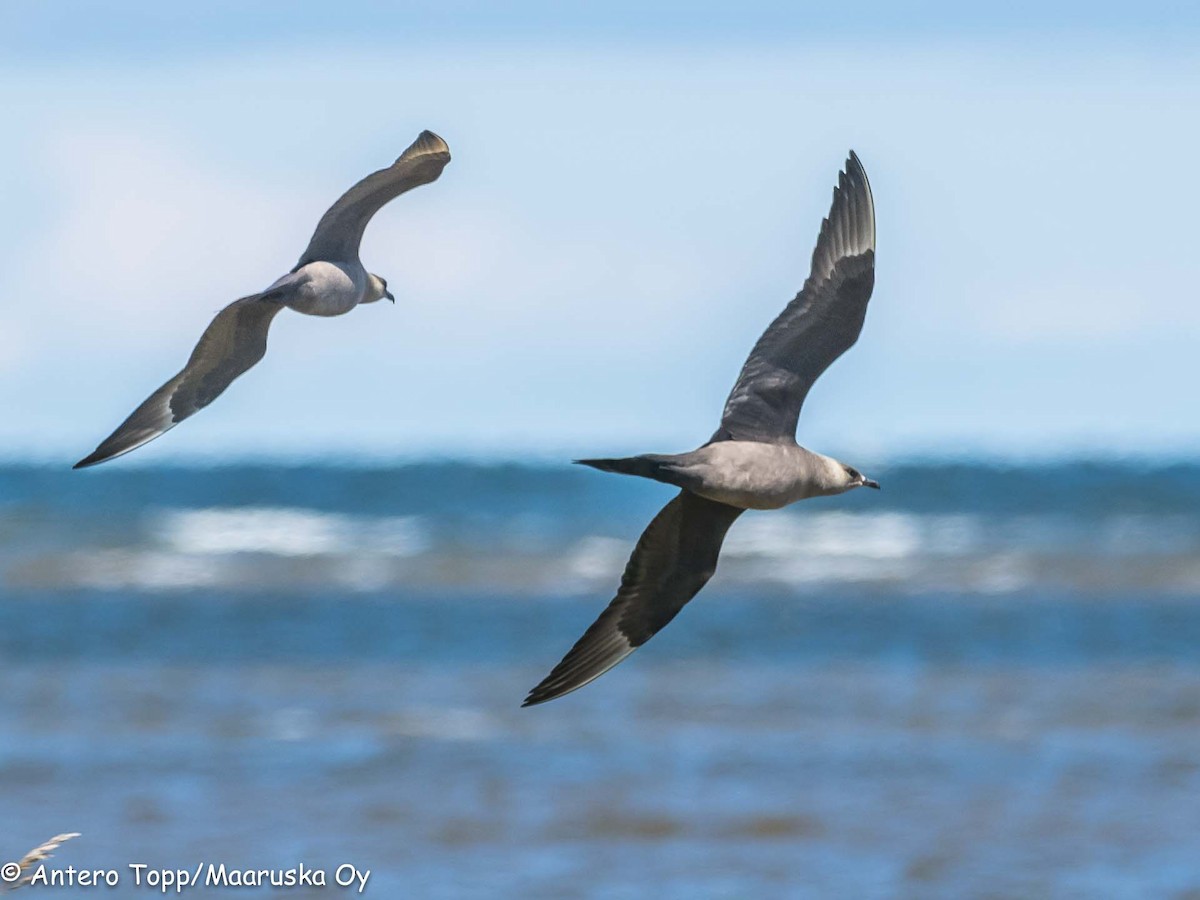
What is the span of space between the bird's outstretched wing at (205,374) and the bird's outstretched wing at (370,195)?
0.38 meters

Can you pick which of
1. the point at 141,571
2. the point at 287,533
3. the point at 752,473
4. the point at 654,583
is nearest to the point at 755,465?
the point at 752,473

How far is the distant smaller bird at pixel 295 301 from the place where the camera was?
6.62 m

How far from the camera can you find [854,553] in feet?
89.1

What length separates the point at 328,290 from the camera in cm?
665

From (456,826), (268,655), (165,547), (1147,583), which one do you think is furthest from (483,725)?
(165,547)

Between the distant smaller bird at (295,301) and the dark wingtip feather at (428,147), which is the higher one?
the dark wingtip feather at (428,147)

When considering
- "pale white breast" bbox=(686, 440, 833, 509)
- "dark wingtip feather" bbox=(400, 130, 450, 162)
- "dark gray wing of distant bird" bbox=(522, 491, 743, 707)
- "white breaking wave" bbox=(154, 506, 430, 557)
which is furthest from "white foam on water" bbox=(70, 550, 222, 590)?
"pale white breast" bbox=(686, 440, 833, 509)

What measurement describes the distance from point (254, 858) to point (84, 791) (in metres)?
1.84

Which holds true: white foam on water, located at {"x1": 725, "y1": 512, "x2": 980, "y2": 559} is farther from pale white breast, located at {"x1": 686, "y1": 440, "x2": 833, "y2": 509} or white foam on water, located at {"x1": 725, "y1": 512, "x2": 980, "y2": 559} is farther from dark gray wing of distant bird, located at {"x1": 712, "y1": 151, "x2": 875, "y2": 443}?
pale white breast, located at {"x1": 686, "y1": 440, "x2": 833, "y2": 509}

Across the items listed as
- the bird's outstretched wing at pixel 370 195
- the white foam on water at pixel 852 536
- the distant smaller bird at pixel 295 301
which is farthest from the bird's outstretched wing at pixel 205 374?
the white foam on water at pixel 852 536

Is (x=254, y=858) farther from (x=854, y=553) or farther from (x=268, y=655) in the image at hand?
(x=854, y=553)

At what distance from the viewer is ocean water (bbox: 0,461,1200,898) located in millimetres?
10609

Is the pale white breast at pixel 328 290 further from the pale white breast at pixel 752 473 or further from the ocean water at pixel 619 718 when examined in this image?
the ocean water at pixel 619 718

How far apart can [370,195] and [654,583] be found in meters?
1.76
